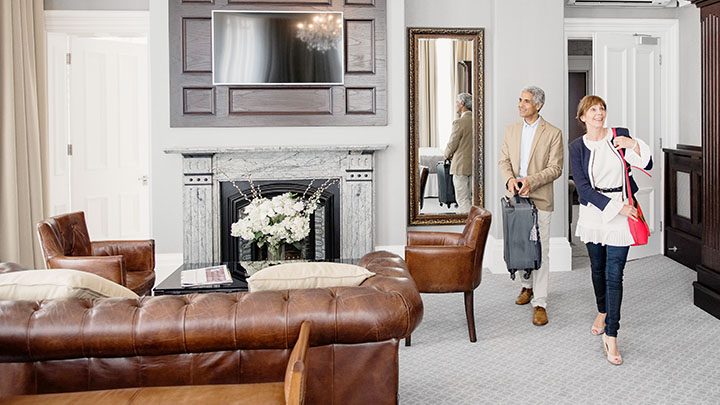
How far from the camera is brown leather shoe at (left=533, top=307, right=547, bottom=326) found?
15.5 feet

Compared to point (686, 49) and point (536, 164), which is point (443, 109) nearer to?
point (536, 164)

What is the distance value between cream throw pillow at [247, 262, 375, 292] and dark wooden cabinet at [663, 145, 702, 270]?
4.53 metres

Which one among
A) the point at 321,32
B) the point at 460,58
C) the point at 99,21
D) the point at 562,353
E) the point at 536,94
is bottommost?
the point at 562,353

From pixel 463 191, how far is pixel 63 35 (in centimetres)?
375

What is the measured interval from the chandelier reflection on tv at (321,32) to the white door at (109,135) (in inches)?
84.0

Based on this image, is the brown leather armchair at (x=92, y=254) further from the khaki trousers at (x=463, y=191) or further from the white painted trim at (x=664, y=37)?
the white painted trim at (x=664, y=37)

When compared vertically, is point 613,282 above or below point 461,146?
below

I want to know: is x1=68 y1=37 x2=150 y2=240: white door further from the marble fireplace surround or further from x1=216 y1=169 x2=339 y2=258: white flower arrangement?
x1=216 y1=169 x2=339 y2=258: white flower arrangement

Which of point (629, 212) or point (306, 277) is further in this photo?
point (629, 212)

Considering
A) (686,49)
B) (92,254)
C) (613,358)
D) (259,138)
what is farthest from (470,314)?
(686,49)

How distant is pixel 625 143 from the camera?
3871 mm

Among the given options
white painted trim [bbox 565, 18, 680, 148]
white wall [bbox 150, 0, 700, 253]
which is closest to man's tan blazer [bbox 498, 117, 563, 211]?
white wall [bbox 150, 0, 700, 253]

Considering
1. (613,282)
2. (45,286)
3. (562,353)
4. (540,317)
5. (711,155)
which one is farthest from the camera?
(711,155)

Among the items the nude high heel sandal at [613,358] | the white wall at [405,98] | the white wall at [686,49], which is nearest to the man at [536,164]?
the nude high heel sandal at [613,358]
